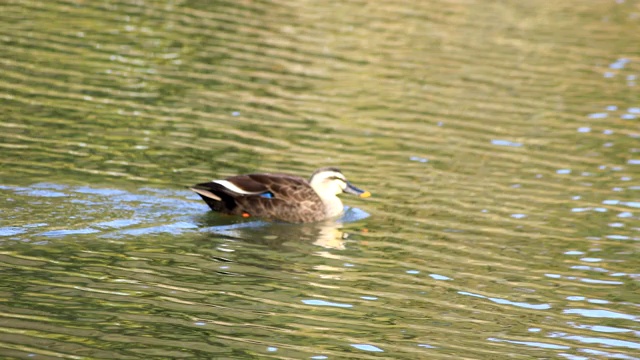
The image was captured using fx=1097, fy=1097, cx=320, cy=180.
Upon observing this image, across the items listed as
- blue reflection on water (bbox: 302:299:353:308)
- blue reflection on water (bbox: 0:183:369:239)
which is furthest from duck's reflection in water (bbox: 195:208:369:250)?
blue reflection on water (bbox: 302:299:353:308)

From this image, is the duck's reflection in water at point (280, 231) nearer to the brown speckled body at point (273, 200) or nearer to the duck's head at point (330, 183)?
the brown speckled body at point (273, 200)

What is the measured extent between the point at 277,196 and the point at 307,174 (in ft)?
7.12

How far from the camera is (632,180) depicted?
17250mm

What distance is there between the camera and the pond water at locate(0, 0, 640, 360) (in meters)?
10.1

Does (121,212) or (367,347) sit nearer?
(367,347)

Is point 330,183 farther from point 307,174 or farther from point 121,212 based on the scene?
point 121,212

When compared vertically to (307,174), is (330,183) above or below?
below

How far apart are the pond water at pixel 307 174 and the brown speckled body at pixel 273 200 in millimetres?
193

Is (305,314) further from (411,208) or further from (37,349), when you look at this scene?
(411,208)

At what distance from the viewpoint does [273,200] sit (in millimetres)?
14312

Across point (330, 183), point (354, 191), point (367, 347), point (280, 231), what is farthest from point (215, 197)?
point (367, 347)

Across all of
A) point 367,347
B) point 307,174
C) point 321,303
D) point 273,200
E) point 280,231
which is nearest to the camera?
point 367,347

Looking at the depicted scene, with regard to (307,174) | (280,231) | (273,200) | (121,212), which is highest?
(307,174)

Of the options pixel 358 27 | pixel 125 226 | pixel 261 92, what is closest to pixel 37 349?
pixel 125 226
